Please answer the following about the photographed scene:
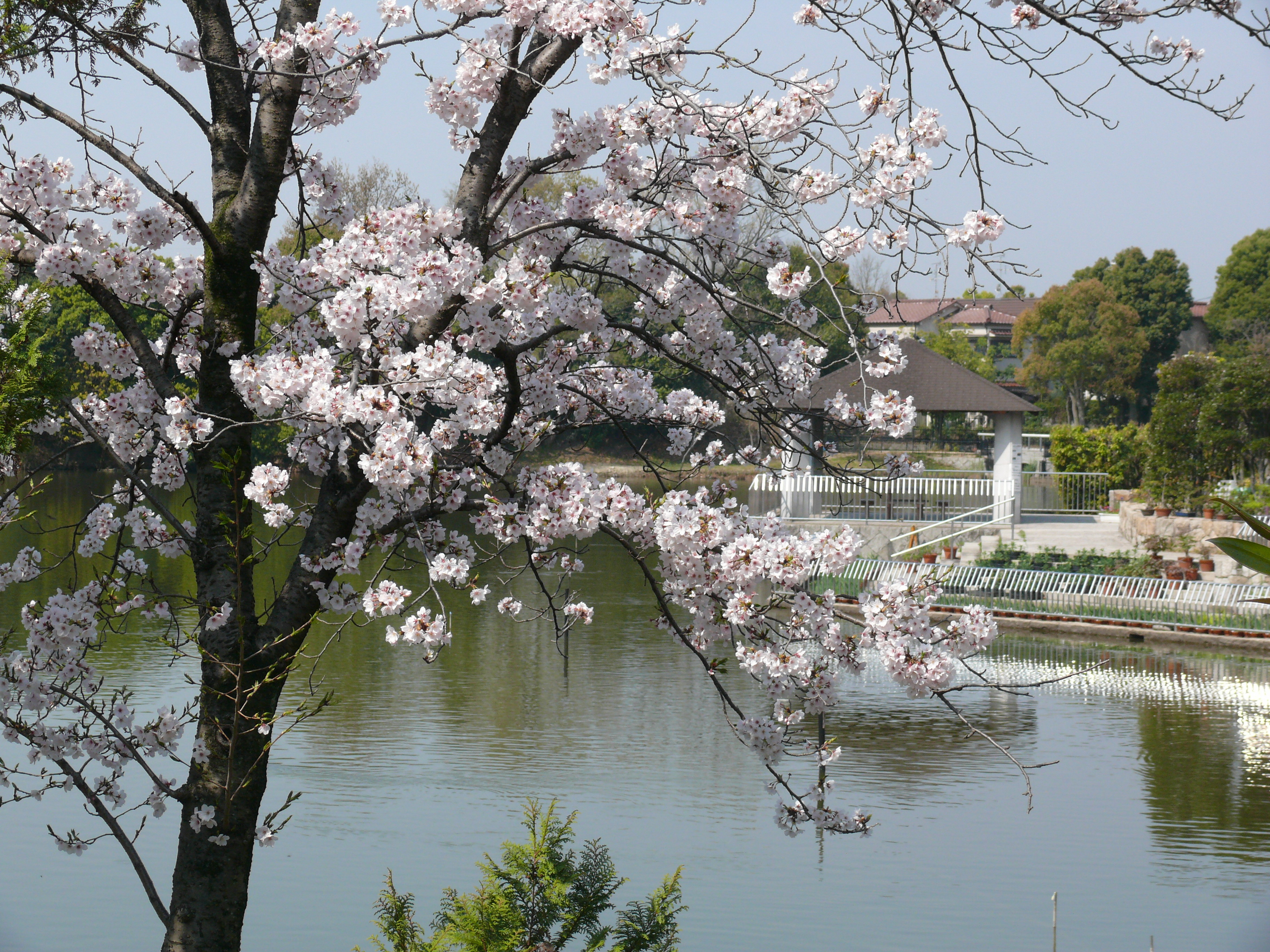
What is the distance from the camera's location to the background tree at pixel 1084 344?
186 ft

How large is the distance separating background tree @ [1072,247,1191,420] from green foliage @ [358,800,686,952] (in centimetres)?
5804

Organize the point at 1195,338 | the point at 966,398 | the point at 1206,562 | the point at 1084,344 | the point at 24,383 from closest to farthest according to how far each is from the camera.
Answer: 1. the point at 24,383
2. the point at 1206,562
3. the point at 966,398
4. the point at 1084,344
5. the point at 1195,338

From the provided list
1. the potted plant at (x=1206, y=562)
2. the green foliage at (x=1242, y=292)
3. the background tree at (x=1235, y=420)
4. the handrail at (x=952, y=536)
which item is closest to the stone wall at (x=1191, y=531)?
the potted plant at (x=1206, y=562)

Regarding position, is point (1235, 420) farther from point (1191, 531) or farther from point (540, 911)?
point (540, 911)

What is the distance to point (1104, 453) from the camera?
31562mm

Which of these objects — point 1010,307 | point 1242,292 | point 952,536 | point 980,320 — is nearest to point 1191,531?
point 952,536

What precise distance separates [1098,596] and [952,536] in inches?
194

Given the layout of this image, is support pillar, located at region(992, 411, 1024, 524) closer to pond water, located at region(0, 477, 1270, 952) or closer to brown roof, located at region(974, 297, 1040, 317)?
pond water, located at region(0, 477, 1270, 952)

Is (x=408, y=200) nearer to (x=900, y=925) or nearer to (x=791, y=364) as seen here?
(x=791, y=364)

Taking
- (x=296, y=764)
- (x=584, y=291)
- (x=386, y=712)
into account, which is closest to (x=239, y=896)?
(x=584, y=291)

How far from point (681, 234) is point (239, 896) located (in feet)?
10.6

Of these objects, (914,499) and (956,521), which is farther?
(914,499)

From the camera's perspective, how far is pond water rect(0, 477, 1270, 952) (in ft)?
27.7

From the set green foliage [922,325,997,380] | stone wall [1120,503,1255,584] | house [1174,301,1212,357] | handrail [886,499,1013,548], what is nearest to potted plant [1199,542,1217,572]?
stone wall [1120,503,1255,584]
